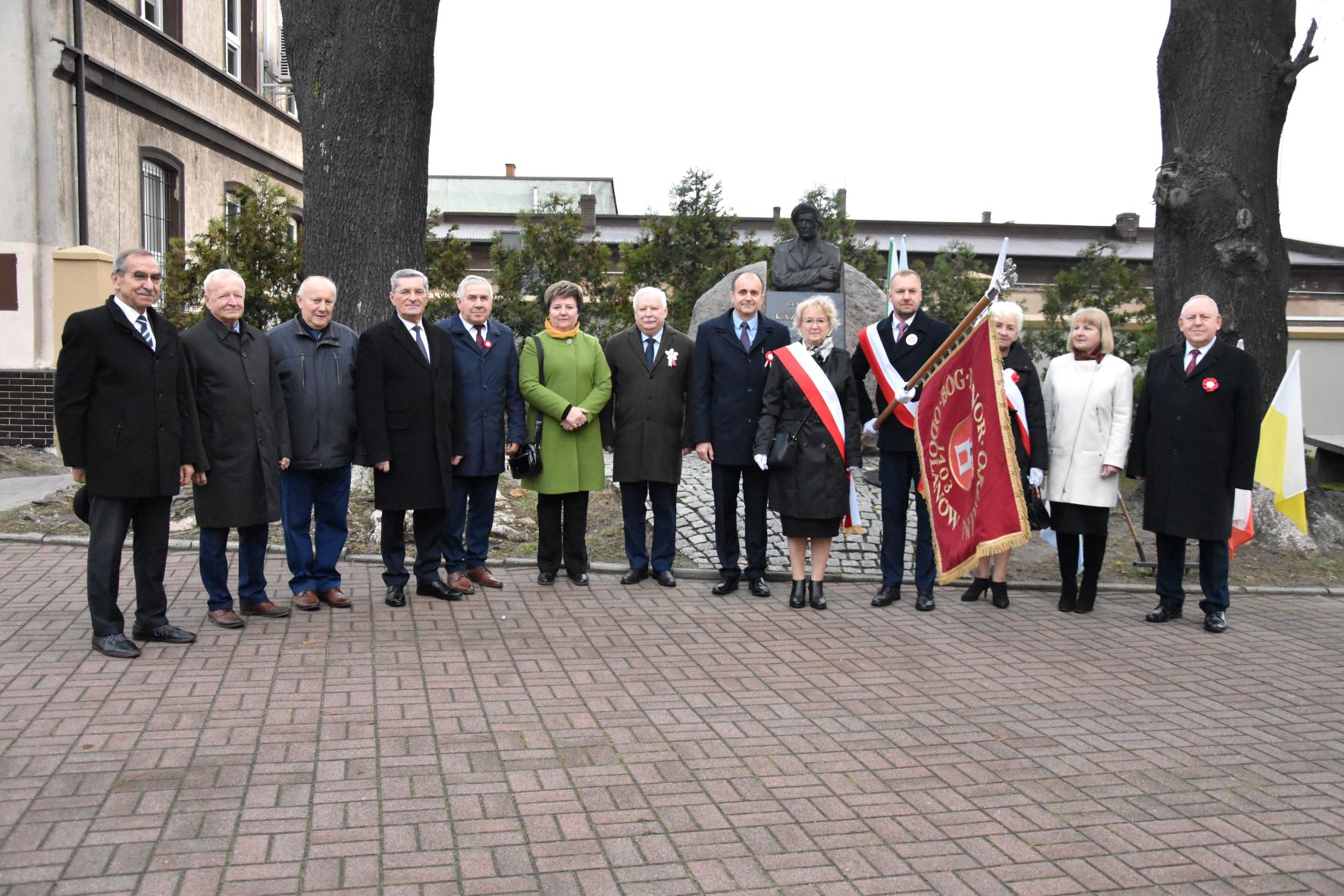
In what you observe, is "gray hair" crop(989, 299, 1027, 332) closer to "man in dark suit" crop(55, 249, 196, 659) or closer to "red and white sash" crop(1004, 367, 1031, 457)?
"red and white sash" crop(1004, 367, 1031, 457)

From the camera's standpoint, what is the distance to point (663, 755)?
4.61m

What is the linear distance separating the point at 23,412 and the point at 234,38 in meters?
9.82

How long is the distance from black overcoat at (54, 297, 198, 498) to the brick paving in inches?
35.3

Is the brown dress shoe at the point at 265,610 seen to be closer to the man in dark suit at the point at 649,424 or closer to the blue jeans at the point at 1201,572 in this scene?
the man in dark suit at the point at 649,424

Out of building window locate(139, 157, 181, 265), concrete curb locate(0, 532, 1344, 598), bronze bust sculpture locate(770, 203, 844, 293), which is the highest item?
building window locate(139, 157, 181, 265)

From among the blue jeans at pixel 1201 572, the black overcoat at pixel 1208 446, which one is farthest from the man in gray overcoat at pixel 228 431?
the blue jeans at pixel 1201 572

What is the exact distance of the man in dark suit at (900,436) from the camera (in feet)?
25.0

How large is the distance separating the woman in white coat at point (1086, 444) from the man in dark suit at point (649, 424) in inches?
94.1

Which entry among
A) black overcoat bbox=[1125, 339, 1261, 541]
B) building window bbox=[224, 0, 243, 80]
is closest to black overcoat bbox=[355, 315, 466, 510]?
black overcoat bbox=[1125, 339, 1261, 541]

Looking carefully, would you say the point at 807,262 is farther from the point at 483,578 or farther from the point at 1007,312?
the point at 483,578

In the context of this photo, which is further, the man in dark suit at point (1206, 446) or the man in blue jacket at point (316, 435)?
the man in dark suit at point (1206, 446)

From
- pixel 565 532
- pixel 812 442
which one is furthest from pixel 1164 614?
pixel 565 532

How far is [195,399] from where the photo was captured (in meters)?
6.34

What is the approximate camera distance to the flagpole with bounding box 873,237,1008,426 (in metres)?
6.58
